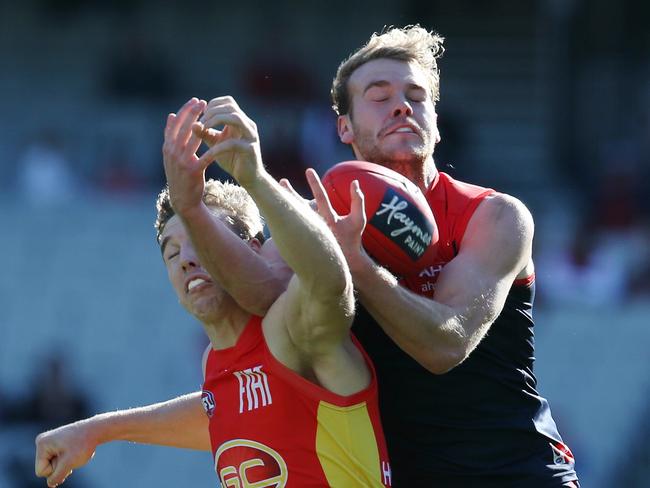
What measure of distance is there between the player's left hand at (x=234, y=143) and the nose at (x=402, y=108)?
1018mm

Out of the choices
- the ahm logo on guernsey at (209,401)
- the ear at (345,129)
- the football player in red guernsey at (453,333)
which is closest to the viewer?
the football player in red guernsey at (453,333)

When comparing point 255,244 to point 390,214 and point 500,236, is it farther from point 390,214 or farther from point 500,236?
point 500,236

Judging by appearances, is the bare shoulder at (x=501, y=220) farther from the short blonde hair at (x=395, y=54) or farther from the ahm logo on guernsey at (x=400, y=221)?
the short blonde hair at (x=395, y=54)

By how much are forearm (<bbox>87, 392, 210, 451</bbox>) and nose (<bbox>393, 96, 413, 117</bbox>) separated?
134 cm

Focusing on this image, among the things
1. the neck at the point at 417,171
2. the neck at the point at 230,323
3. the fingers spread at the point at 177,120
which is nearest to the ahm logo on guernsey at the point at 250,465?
the neck at the point at 230,323

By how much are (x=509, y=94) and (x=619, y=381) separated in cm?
586

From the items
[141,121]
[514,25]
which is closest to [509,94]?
[514,25]

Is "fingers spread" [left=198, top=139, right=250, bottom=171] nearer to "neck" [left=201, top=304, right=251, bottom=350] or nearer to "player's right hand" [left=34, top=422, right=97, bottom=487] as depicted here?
"neck" [left=201, top=304, right=251, bottom=350]

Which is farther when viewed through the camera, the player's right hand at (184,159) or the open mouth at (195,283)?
the open mouth at (195,283)

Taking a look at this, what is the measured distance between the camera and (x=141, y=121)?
15.2 m

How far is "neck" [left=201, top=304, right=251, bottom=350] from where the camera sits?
185 inches

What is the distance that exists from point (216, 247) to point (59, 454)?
1.19m

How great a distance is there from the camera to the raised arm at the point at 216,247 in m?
4.39

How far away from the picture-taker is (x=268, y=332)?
4.55m
